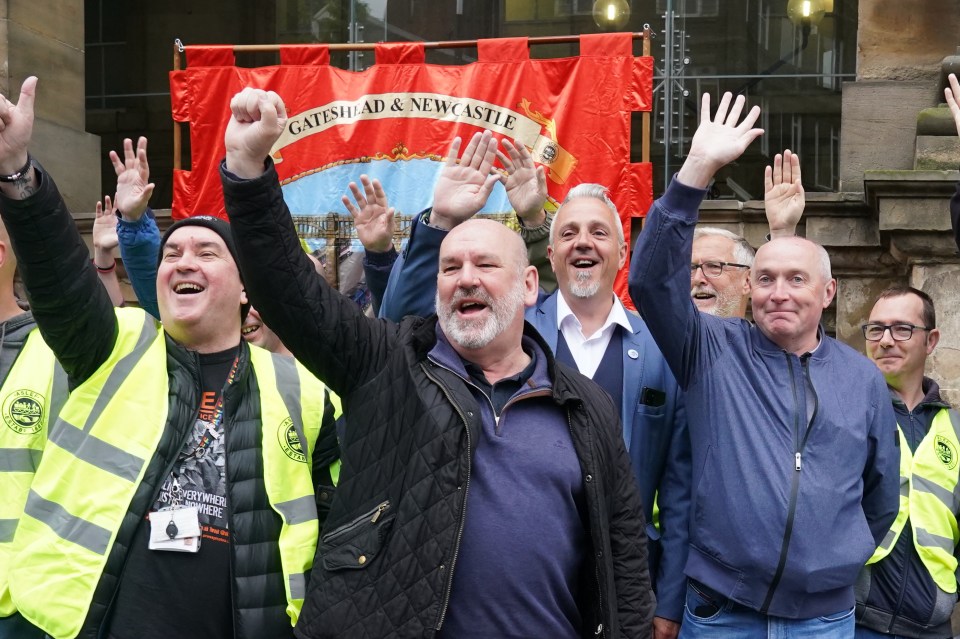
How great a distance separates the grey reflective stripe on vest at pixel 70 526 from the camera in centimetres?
316

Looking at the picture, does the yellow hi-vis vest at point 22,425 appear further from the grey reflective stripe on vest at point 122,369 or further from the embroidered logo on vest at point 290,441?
the embroidered logo on vest at point 290,441

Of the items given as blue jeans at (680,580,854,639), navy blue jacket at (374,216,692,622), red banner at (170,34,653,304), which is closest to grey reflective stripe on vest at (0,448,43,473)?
navy blue jacket at (374,216,692,622)

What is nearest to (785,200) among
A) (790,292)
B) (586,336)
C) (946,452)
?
(790,292)

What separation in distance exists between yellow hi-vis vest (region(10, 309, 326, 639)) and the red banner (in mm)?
4324

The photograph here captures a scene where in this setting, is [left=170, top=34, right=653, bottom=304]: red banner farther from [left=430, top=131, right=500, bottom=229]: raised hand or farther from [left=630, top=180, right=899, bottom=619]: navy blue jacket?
[left=430, top=131, right=500, bottom=229]: raised hand

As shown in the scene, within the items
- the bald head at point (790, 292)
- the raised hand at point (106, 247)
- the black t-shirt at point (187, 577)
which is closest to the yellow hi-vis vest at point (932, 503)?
the bald head at point (790, 292)

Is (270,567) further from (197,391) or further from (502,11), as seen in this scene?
(502,11)

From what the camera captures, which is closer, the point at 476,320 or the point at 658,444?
the point at 476,320

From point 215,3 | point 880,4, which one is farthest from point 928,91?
point 215,3

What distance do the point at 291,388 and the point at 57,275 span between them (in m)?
0.74

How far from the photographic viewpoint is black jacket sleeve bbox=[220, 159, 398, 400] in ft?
9.73

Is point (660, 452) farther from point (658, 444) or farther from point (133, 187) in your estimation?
point (133, 187)

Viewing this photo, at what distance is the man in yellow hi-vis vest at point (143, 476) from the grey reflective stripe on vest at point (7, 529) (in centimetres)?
25

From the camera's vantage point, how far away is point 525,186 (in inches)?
174
